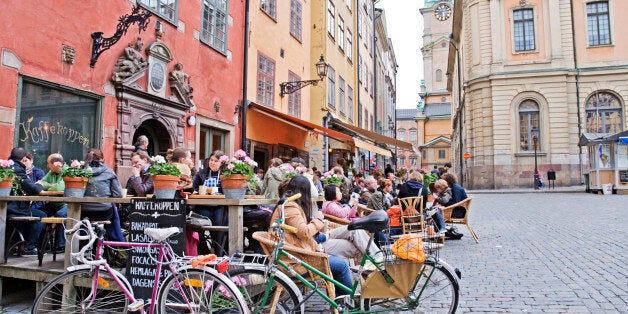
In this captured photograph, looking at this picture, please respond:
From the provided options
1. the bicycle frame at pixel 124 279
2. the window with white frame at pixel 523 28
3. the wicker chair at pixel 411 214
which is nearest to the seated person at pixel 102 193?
the bicycle frame at pixel 124 279

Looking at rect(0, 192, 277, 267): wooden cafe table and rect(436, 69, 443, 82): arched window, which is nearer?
rect(0, 192, 277, 267): wooden cafe table

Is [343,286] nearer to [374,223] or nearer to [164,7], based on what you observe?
[374,223]

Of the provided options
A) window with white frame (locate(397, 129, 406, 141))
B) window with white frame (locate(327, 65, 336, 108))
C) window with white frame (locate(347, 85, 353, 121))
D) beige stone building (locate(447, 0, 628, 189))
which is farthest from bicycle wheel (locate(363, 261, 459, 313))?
window with white frame (locate(397, 129, 406, 141))

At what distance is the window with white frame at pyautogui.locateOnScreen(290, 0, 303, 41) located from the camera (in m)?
16.8

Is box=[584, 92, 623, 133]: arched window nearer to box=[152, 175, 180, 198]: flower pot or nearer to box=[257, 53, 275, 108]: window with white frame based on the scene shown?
box=[257, 53, 275, 108]: window with white frame

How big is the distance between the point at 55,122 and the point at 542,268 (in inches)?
309

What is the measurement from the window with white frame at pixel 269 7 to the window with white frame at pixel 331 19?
491 cm

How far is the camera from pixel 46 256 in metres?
5.63

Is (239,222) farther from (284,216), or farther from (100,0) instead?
(100,0)

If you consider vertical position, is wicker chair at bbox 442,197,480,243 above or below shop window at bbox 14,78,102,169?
below

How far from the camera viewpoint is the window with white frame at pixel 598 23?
2909 cm

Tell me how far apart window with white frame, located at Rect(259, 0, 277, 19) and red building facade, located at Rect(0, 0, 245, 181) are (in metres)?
2.10

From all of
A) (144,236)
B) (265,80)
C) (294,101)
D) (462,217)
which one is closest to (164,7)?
(265,80)

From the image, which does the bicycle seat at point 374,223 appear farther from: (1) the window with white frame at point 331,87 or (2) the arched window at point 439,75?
(2) the arched window at point 439,75
